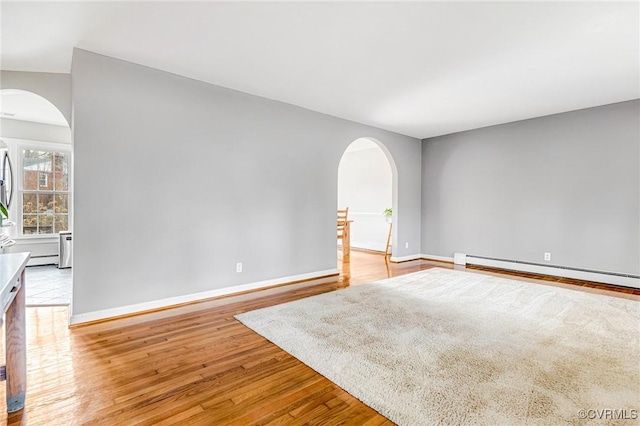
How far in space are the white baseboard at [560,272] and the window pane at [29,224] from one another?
7658 millimetres

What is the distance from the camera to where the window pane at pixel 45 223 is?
210 inches

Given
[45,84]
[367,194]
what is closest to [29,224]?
[45,84]

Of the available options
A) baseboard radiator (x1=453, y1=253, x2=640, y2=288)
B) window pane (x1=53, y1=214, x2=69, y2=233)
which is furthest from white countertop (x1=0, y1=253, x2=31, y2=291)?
baseboard radiator (x1=453, y1=253, x2=640, y2=288)

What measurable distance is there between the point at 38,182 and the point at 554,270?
864 cm

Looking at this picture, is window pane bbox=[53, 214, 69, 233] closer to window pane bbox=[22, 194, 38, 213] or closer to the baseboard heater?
window pane bbox=[22, 194, 38, 213]

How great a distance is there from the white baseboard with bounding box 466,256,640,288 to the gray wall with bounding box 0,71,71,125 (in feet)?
20.5

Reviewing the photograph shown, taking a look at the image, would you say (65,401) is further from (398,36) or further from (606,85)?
(606,85)

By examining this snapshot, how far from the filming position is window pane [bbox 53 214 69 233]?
5.50 metres

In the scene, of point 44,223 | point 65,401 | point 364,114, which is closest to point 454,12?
point 364,114

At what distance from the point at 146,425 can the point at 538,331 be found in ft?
9.62

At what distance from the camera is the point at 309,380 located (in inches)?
74.1

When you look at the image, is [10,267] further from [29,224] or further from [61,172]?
[61,172]

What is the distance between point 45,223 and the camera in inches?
212

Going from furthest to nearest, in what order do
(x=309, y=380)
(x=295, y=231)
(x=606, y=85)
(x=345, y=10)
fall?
(x=295, y=231) < (x=606, y=85) < (x=345, y=10) < (x=309, y=380)
